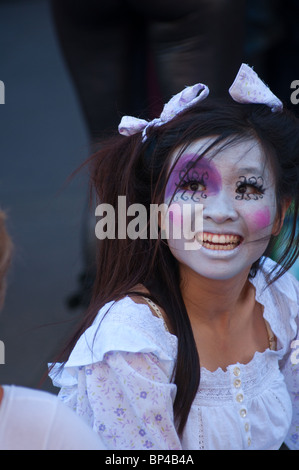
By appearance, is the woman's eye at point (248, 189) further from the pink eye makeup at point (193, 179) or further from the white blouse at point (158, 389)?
the white blouse at point (158, 389)

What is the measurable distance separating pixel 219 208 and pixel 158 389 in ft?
1.31

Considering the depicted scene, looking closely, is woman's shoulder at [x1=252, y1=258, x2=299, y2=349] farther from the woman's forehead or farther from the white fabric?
the white fabric

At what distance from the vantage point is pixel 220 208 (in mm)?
1766

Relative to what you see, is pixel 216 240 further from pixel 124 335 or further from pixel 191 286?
pixel 124 335

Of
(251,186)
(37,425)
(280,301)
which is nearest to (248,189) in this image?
(251,186)

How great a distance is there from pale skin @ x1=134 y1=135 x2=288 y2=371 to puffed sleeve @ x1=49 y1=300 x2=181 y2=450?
Result: 0.20m

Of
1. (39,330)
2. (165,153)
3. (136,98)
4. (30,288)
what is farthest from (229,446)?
(136,98)

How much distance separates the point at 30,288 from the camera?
293 centimetres

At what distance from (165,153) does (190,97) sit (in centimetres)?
14

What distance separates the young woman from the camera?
66.4 inches

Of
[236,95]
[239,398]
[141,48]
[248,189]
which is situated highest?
[141,48]

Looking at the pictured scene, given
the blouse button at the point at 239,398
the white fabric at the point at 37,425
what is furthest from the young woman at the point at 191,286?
the white fabric at the point at 37,425

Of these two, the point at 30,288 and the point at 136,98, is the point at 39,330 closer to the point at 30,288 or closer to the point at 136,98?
Answer: the point at 30,288

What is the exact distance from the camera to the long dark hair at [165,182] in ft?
5.95
